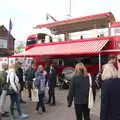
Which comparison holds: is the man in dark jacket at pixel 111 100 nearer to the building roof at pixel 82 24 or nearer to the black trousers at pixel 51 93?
the black trousers at pixel 51 93

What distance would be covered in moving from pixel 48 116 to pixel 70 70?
1163cm

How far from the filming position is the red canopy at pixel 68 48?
2473cm

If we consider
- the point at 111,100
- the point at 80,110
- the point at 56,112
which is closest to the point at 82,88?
the point at 80,110

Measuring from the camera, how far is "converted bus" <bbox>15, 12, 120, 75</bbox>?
81.7 ft

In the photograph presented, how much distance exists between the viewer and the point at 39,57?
99.2ft

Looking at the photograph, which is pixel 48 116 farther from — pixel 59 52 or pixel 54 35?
pixel 54 35

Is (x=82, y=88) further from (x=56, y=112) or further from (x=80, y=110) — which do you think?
(x=56, y=112)

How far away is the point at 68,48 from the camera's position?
26.9 metres

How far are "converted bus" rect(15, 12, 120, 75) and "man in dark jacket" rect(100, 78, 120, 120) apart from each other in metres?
17.7

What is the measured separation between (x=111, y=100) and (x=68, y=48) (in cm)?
2159

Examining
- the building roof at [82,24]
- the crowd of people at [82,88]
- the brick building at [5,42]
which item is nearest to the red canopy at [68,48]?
the building roof at [82,24]

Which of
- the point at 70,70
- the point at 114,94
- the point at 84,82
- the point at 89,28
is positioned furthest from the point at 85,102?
the point at 89,28

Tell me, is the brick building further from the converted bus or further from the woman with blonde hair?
the woman with blonde hair

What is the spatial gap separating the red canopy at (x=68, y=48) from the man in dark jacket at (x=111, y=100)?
61.5 ft
